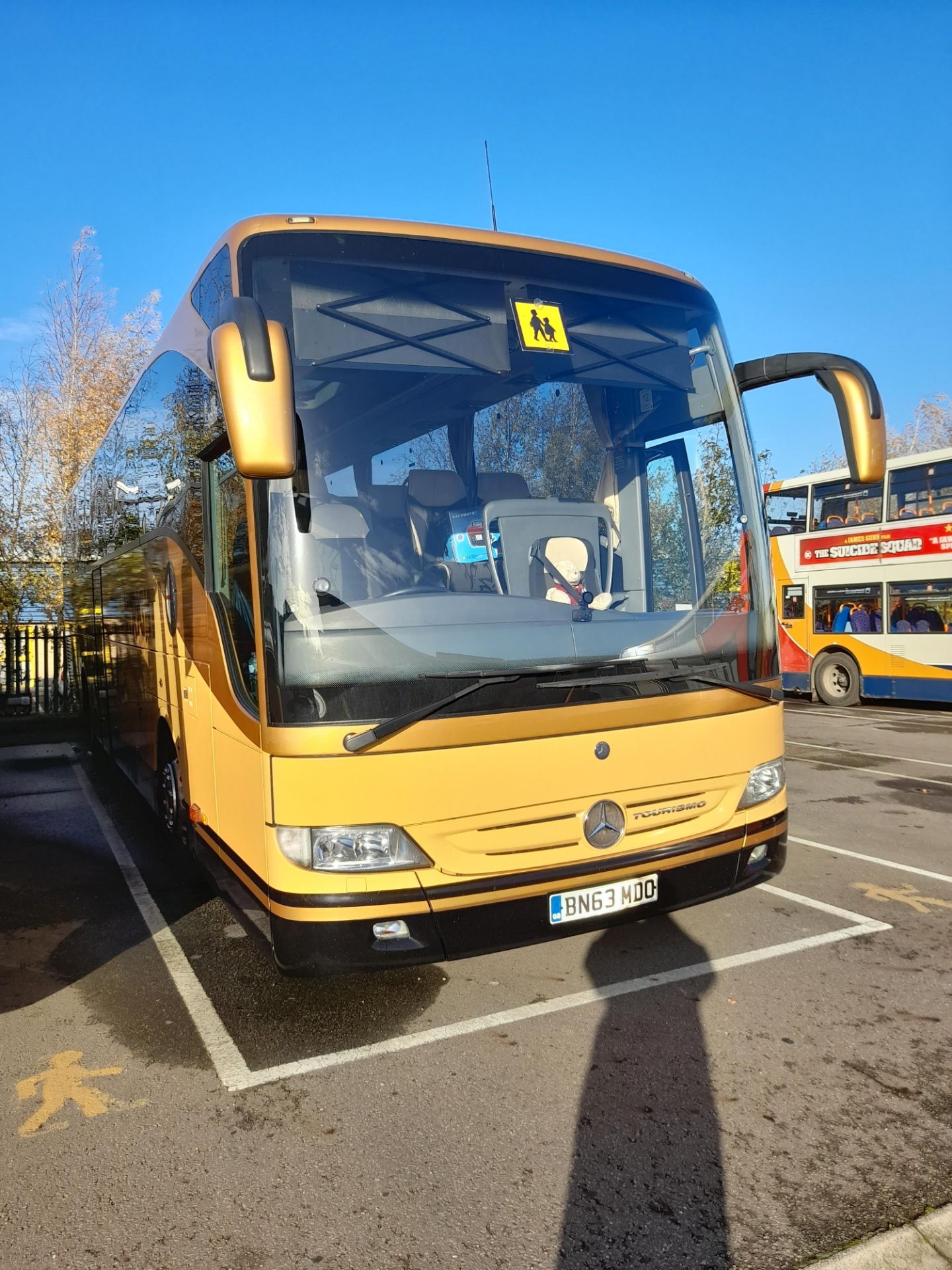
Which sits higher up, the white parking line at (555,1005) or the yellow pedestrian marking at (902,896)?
the white parking line at (555,1005)

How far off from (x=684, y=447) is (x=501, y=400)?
0.95m

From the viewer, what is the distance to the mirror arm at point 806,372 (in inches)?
167

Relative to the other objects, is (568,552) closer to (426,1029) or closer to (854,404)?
(854,404)

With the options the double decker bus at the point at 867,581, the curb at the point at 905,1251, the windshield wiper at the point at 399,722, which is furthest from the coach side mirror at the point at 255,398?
the double decker bus at the point at 867,581

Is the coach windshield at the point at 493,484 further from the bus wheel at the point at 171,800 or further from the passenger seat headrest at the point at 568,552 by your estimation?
the bus wheel at the point at 171,800

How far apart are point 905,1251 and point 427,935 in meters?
1.70

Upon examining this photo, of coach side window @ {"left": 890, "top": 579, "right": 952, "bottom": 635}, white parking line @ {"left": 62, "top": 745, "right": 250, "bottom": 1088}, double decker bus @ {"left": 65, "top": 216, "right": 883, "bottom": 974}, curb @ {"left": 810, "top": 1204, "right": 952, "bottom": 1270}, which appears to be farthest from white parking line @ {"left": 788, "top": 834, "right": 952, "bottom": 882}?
coach side window @ {"left": 890, "top": 579, "right": 952, "bottom": 635}

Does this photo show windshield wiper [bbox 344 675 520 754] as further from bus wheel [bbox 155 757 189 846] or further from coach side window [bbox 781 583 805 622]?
coach side window [bbox 781 583 805 622]

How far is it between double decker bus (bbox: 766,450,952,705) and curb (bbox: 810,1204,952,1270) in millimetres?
12660

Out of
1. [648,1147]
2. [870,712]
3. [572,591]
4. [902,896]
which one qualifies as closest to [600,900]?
[648,1147]

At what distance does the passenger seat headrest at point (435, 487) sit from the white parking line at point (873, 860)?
13.9 feet

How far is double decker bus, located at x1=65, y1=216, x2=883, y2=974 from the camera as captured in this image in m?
3.31

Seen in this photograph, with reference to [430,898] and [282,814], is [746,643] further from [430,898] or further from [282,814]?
[282,814]

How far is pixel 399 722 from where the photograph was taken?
3.29 metres
